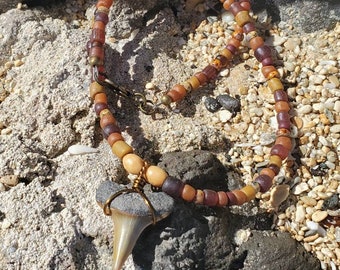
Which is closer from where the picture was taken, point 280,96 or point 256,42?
point 280,96

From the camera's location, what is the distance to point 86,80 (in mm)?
2732

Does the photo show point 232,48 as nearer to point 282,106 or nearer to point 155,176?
point 282,106

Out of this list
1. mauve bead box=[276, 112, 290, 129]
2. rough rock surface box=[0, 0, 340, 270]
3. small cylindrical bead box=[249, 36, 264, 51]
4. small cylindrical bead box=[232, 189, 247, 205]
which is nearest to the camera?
rough rock surface box=[0, 0, 340, 270]

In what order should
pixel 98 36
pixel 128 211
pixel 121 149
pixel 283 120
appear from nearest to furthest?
pixel 128 211, pixel 121 149, pixel 283 120, pixel 98 36

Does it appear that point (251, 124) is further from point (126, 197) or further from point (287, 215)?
point (126, 197)

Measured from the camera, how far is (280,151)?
2.55 m

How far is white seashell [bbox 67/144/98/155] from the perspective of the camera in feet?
8.27

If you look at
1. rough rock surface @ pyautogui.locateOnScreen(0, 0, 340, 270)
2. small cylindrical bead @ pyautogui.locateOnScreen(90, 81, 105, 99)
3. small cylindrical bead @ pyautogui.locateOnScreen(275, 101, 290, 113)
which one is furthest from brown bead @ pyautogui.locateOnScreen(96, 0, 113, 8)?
small cylindrical bead @ pyautogui.locateOnScreen(275, 101, 290, 113)

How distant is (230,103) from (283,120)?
0.27m

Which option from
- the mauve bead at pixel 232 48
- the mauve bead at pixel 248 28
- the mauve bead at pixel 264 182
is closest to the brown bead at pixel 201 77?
the mauve bead at pixel 232 48

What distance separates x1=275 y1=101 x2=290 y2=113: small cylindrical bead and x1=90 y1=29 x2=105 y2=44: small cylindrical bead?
35.5 inches

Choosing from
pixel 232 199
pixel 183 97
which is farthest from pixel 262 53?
pixel 232 199

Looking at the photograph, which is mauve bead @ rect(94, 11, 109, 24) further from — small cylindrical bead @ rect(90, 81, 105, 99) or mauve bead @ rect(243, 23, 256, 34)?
mauve bead @ rect(243, 23, 256, 34)

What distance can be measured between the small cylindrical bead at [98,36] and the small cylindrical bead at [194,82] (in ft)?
1.53
